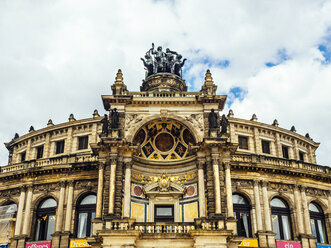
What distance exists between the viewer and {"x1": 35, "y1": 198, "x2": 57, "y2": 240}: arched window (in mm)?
36812

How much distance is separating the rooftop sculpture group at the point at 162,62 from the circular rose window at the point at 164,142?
37.0 ft

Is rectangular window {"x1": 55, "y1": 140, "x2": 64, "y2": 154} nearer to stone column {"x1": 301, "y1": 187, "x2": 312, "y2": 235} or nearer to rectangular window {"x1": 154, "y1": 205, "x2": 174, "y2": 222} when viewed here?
rectangular window {"x1": 154, "y1": 205, "x2": 174, "y2": 222}

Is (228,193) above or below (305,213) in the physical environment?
above

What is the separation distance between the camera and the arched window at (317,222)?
38.5 m

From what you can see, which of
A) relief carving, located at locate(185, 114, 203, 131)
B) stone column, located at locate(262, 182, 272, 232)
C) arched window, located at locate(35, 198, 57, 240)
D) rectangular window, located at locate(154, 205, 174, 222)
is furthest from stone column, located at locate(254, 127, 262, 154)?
arched window, located at locate(35, 198, 57, 240)

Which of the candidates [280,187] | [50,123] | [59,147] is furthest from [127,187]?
[50,123]

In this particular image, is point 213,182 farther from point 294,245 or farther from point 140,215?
point 294,245

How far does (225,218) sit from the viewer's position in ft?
93.8

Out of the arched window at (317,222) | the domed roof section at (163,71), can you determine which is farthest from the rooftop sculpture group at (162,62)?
the arched window at (317,222)

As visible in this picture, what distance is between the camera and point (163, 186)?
3284cm

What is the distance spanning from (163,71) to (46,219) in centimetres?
1972

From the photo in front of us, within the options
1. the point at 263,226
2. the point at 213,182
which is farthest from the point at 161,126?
the point at 263,226

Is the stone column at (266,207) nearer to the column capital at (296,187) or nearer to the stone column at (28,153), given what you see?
the column capital at (296,187)

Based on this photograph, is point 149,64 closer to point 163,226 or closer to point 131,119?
point 131,119
